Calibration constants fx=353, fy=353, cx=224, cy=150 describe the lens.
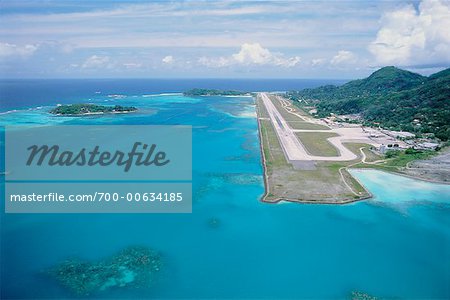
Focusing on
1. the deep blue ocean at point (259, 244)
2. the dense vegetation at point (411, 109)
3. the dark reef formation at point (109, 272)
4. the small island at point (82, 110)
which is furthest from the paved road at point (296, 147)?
the small island at point (82, 110)

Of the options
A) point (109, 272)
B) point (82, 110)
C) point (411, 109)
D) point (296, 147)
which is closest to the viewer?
point (109, 272)

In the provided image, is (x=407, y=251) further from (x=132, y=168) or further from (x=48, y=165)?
(x=48, y=165)

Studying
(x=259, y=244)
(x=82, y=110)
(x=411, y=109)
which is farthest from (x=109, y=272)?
(x=411, y=109)

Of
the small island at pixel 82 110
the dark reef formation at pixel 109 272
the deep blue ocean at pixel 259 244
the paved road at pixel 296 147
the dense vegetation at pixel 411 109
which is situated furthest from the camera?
the small island at pixel 82 110

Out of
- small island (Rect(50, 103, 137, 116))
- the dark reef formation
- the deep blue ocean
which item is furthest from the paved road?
small island (Rect(50, 103, 137, 116))

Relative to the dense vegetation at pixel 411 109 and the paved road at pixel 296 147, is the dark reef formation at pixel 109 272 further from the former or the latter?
the dense vegetation at pixel 411 109

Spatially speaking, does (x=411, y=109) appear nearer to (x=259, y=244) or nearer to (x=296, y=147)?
(x=296, y=147)

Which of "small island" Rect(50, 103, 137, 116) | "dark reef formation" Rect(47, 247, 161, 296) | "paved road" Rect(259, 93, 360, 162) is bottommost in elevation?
"dark reef formation" Rect(47, 247, 161, 296)

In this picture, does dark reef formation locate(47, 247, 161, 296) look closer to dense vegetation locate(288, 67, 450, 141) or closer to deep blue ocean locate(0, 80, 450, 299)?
deep blue ocean locate(0, 80, 450, 299)

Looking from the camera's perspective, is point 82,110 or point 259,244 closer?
point 259,244
